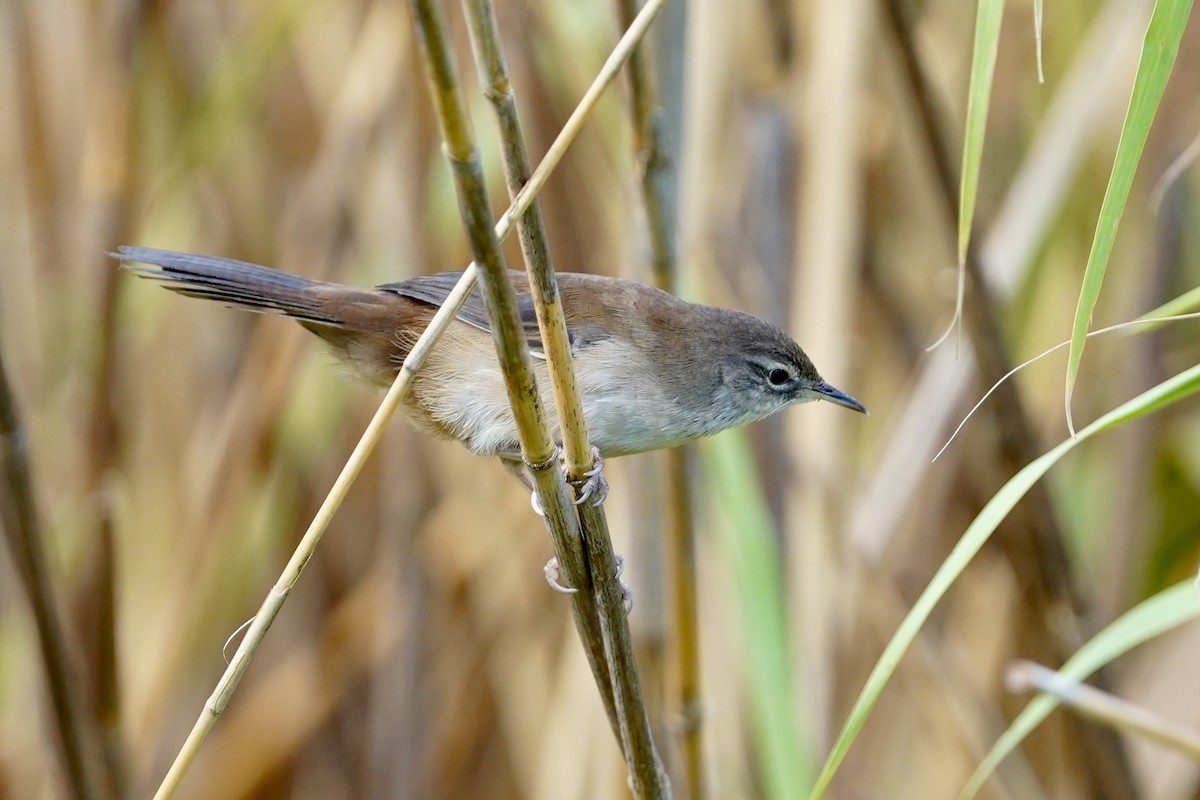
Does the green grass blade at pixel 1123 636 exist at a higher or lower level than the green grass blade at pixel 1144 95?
lower

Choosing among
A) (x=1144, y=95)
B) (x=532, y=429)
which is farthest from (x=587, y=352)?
(x=1144, y=95)

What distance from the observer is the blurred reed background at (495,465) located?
198 cm

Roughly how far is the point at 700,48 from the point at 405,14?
1.97 feet

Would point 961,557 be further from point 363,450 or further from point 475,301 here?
point 475,301

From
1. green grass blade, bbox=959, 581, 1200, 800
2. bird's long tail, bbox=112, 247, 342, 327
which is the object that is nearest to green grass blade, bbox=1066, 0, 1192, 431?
green grass blade, bbox=959, 581, 1200, 800

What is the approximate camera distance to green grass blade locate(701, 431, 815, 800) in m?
1.61

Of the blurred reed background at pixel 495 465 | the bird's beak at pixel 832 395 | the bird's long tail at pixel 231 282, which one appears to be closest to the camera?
the bird's long tail at pixel 231 282

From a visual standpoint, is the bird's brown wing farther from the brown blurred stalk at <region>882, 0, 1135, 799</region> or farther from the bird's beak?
the brown blurred stalk at <region>882, 0, 1135, 799</region>

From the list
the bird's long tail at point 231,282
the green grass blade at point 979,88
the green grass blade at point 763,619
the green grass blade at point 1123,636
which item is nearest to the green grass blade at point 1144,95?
the green grass blade at point 979,88

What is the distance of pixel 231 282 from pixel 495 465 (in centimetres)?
97

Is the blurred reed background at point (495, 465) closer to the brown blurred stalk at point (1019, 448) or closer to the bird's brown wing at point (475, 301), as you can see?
the brown blurred stalk at point (1019, 448)

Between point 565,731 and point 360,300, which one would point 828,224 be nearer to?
point 360,300

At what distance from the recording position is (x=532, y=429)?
3.20ft

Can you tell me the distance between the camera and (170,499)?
8.03ft
